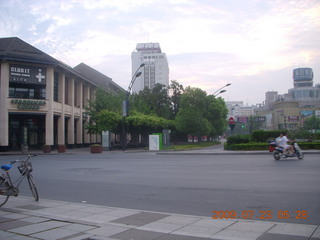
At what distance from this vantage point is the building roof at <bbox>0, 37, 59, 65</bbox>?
4100cm

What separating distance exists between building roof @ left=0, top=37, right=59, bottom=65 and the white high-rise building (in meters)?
115

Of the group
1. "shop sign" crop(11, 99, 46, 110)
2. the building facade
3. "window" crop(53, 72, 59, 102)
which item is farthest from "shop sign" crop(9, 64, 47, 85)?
"window" crop(53, 72, 59, 102)

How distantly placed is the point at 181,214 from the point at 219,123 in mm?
56337

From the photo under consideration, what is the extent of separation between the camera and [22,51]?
→ 4278 cm

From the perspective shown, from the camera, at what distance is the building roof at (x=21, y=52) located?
4100 centimetres

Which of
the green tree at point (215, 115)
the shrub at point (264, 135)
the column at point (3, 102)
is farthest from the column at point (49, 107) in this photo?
the green tree at point (215, 115)

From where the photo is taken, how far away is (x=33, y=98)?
4425 centimetres

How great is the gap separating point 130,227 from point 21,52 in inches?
1617

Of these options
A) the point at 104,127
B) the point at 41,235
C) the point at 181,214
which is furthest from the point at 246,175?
the point at 104,127

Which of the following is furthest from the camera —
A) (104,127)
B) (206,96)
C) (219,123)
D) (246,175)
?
(219,123)

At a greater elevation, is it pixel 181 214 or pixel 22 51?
A: pixel 22 51

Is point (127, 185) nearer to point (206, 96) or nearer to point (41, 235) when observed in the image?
A: point (41, 235)

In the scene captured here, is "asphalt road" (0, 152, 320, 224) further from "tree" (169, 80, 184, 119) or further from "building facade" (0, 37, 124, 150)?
"tree" (169, 80, 184, 119)

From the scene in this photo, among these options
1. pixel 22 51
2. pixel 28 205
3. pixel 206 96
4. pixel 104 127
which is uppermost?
pixel 22 51
